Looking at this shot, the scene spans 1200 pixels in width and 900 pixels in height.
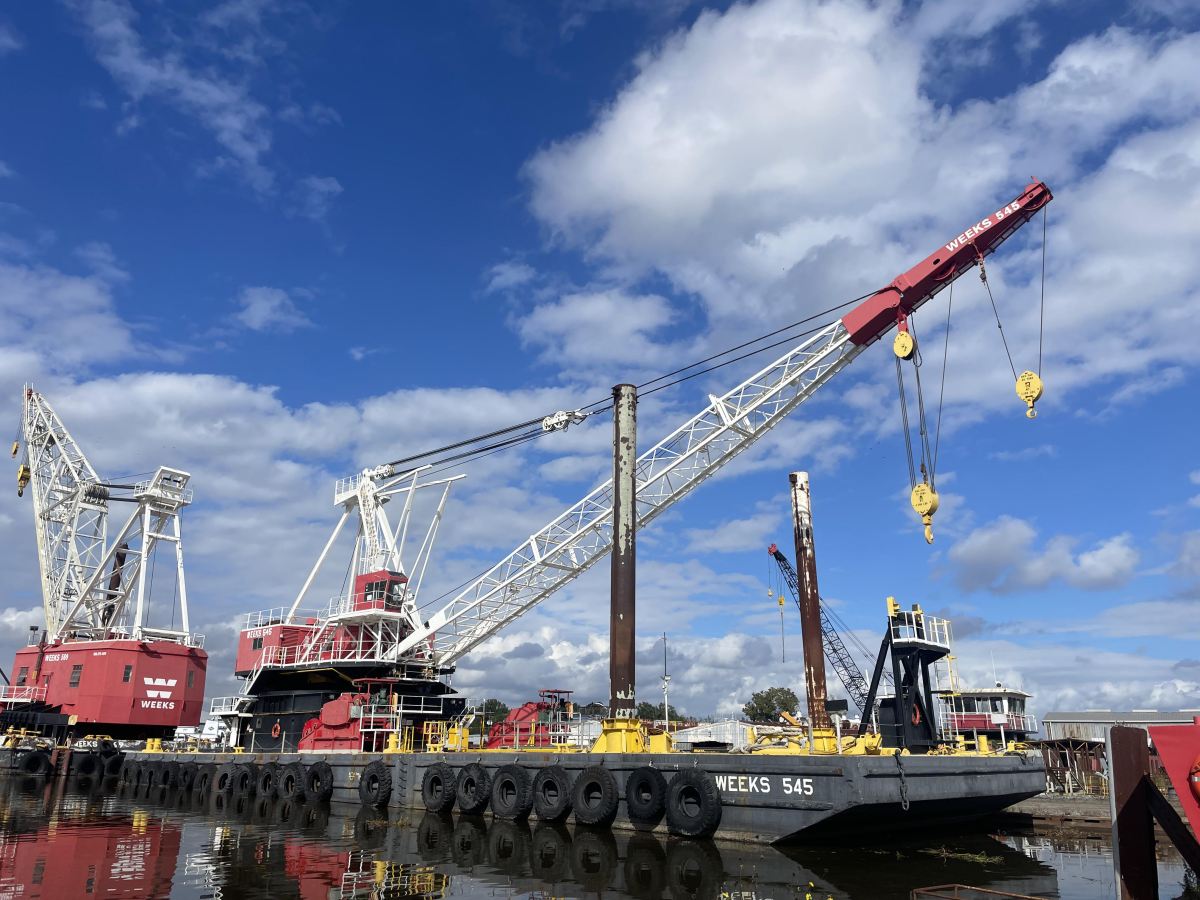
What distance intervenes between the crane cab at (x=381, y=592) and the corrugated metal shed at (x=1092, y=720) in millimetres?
33141

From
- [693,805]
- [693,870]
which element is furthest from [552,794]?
[693,870]

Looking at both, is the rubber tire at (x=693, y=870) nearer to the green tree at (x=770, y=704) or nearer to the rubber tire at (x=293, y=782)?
the rubber tire at (x=293, y=782)

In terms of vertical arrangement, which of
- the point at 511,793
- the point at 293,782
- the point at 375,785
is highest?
the point at 511,793

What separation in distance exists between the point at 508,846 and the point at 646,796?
11.3ft

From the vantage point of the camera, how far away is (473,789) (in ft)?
76.0

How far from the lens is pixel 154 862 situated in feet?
55.5

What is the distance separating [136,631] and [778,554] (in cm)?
4216

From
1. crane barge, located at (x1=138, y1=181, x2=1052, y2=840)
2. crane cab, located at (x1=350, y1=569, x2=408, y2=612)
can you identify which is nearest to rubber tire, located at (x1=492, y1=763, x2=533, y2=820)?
crane barge, located at (x1=138, y1=181, x2=1052, y2=840)

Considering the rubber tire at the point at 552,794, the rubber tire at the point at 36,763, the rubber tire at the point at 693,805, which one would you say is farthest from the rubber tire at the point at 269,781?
the rubber tire at the point at 36,763

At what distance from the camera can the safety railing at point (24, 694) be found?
4622 centimetres

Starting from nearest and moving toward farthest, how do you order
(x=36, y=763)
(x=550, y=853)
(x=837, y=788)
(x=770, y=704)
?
1. (x=837, y=788)
2. (x=550, y=853)
3. (x=36, y=763)
4. (x=770, y=704)

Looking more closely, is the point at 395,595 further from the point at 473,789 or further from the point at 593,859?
the point at 593,859

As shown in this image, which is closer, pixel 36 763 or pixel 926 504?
pixel 926 504

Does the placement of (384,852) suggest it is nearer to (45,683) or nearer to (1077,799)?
(1077,799)
